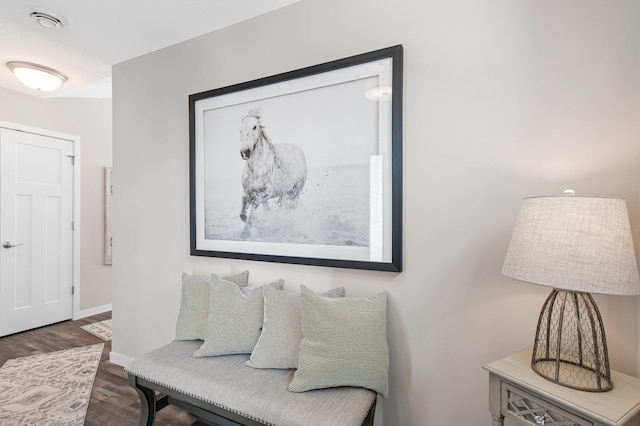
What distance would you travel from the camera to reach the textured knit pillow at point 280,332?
1753mm

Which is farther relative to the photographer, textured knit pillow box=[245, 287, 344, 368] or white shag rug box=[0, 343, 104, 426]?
white shag rug box=[0, 343, 104, 426]

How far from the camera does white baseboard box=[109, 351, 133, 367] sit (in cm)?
292

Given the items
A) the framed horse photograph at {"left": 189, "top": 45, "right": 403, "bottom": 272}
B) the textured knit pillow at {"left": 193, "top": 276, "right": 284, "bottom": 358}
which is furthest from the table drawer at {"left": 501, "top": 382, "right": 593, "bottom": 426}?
the textured knit pillow at {"left": 193, "top": 276, "right": 284, "bottom": 358}

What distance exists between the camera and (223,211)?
93.7 inches

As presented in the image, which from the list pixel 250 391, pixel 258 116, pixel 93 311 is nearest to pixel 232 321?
pixel 250 391

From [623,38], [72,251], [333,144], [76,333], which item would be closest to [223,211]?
[333,144]

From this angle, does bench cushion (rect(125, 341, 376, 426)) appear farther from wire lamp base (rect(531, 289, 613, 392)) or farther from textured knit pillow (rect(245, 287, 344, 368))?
wire lamp base (rect(531, 289, 613, 392))

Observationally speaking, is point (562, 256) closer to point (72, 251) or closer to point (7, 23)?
point (7, 23)

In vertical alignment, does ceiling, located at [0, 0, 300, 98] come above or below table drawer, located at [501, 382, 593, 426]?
above

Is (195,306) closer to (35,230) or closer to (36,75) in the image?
(36,75)

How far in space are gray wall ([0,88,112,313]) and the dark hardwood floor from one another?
0.39m

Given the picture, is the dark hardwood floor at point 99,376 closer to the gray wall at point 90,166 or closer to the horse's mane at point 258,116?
the gray wall at point 90,166

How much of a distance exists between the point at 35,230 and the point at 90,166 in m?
0.98

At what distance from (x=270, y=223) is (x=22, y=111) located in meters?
3.54
